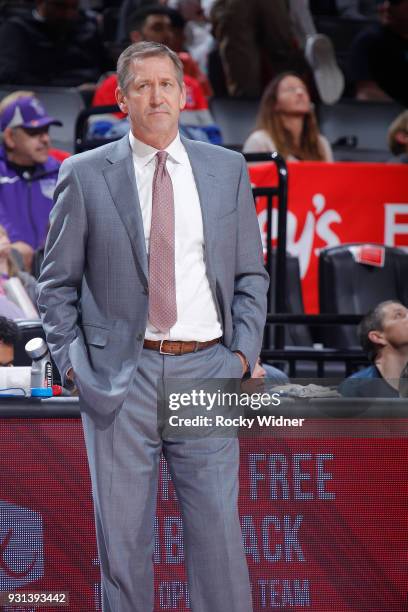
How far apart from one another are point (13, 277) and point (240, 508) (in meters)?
2.49

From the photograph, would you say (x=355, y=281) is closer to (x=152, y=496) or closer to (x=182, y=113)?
(x=182, y=113)

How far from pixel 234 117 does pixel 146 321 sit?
5.84 meters

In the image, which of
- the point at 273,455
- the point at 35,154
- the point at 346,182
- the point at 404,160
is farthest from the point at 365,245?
the point at 273,455

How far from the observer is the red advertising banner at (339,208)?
23.7 ft

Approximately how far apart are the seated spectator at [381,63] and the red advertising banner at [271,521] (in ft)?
21.6

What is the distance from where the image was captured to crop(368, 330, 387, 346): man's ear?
505 cm

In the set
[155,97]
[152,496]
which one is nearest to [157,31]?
[155,97]

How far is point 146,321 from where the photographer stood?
9.91 feet

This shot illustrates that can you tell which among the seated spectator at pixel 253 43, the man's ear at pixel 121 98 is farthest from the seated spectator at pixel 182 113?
the man's ear at pixel 121 98

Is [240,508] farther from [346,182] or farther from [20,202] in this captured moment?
[346,182]

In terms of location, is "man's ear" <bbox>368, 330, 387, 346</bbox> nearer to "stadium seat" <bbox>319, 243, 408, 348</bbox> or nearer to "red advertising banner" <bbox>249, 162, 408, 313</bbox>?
"stadium seat" <bbox>319, 243, 408, 348</bbox>

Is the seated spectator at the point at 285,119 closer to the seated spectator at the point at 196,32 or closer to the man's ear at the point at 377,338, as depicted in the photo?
the seated spectator at the point at 196,32

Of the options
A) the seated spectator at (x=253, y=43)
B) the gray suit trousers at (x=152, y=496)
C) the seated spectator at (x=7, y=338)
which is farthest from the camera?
the seated spectator at (x=253, y=43)

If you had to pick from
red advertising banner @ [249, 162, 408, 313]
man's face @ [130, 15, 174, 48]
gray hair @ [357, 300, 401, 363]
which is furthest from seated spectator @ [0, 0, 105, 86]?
gray hair @ [357, 300, 401, 363]
